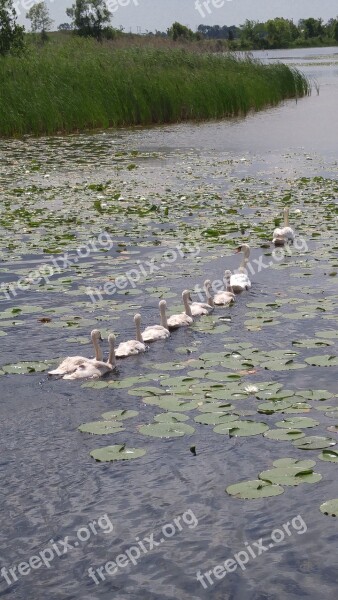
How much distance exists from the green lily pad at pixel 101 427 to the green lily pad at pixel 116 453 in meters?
0.26

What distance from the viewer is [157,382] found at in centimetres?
752

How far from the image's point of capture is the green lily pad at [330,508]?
548 cm

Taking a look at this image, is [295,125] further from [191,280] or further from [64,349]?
[64,349]

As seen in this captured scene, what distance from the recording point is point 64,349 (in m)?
8.45

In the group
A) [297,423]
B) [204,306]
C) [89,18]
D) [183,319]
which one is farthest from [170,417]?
[89,18]

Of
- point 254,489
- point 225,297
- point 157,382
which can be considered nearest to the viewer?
point 254,489

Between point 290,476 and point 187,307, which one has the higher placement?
point 187,307

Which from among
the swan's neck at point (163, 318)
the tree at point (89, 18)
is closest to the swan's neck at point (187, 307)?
the swan's neck at point (163, 318)

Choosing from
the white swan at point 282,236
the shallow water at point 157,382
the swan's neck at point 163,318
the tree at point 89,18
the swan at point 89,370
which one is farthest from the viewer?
the tree at point 89,18

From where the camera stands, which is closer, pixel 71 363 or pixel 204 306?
pixel 71 363

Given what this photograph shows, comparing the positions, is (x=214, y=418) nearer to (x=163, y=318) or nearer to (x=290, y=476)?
(x=290, y=476)

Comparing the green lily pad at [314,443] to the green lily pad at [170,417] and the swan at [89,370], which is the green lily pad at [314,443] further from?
the swan at [89,370]

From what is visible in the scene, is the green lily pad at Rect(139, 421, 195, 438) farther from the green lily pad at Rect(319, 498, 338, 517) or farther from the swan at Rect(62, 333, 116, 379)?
the green lily pad at Rect(319, 498, 338, 517)

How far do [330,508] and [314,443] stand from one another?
0.78 meters
